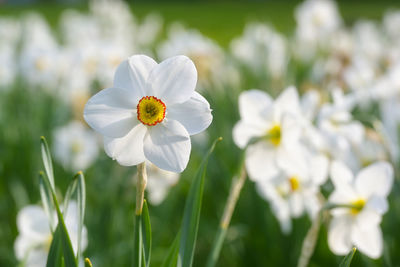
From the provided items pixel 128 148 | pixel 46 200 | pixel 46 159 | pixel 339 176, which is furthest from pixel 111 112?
pixel 339 176

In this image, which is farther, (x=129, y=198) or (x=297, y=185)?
(x=129, y=198)

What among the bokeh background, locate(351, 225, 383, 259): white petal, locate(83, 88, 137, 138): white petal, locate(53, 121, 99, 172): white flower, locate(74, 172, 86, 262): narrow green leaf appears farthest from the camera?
locate(53, 121, 99, 172): white flower

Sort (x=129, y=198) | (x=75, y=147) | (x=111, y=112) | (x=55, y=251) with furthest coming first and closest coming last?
(x=75, y=147), (x=129, y=198), (x=55, y=251), (x=111, y=112)

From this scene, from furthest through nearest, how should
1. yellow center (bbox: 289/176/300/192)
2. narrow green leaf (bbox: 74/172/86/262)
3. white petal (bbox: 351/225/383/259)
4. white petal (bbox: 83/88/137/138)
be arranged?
yellow center (bbox: 289/176/300/192)
white petal (bbox: 351/225/383/259)
narrow green leaf (bbox: 74/172/86/262)
white petal (bbox: 83/88/137/138)

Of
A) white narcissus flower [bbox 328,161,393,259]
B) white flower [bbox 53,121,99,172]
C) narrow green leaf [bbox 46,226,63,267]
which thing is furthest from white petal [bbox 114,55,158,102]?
white flower [bbox 53,121,99,172]

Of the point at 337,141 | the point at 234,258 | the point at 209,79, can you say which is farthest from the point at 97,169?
the point at 337,141

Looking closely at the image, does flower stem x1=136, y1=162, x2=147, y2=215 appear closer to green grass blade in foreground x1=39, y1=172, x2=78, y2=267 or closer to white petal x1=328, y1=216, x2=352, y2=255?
green grass blade in foreground x1=39, y1=172, x2=78, y2=267

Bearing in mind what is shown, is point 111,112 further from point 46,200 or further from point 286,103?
point 286,103
